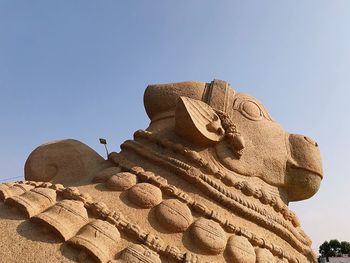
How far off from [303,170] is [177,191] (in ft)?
4.98

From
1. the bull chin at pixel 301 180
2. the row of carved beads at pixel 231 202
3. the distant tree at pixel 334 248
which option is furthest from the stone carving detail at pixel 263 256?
the distant tree at pixel 334 248

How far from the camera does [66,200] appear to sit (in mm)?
2668

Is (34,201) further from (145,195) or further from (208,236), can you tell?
(208,236)

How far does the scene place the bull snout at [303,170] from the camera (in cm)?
377

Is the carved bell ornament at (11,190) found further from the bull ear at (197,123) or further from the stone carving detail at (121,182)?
the bull ear at (197,123)

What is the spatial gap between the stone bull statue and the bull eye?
0.01 meters

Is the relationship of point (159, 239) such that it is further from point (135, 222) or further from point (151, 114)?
point (151, 114)

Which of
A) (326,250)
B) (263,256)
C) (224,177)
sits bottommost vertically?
(263,256)

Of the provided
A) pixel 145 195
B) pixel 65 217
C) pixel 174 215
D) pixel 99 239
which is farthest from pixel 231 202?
pixel 65 217

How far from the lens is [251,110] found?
3883 mm

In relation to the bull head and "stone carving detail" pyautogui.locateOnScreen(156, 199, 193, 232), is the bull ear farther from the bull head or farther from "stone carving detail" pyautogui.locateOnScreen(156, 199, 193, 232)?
"stone carving detail" pyautogui.locateOnScreen(156, 199, 193, 232)

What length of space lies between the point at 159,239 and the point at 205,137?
3.83 ft

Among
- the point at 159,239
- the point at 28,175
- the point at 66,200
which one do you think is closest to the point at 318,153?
the point at 159,239

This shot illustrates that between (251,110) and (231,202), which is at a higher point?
(251,110)
